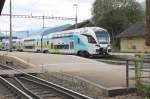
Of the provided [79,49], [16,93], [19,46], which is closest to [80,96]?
[16,93]

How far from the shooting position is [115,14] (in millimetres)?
85062

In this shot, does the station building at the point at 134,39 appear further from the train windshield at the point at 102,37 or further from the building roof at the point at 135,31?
the train windshield at the point at 102,37

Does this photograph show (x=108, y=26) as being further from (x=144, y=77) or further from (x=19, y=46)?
(x=144, y=77)

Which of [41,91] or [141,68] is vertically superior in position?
[141,68]

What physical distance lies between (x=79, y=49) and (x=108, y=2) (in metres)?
42.3

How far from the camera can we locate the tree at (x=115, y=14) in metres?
84.9

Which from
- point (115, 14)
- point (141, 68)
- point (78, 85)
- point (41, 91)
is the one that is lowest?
point (41, 91)

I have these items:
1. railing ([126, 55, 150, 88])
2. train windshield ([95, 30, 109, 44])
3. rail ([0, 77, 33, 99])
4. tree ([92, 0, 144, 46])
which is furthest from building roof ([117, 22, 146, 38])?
railing ([126, 55, 150, 88])

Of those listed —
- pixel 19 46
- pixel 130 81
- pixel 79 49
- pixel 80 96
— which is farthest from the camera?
pixel 19 46

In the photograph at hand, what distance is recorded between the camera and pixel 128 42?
72375mm

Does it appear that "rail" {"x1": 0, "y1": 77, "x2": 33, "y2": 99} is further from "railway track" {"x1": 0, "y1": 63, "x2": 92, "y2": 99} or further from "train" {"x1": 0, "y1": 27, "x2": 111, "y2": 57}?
"train" {"x1": 0, "y1": 27, "x2": 111, "y2": 57}

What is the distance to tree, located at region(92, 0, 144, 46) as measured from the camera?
84875 millimetres

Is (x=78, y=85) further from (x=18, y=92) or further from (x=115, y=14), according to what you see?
(x=115, y=14)

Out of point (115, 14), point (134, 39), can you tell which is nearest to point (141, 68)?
point (134, 39)
